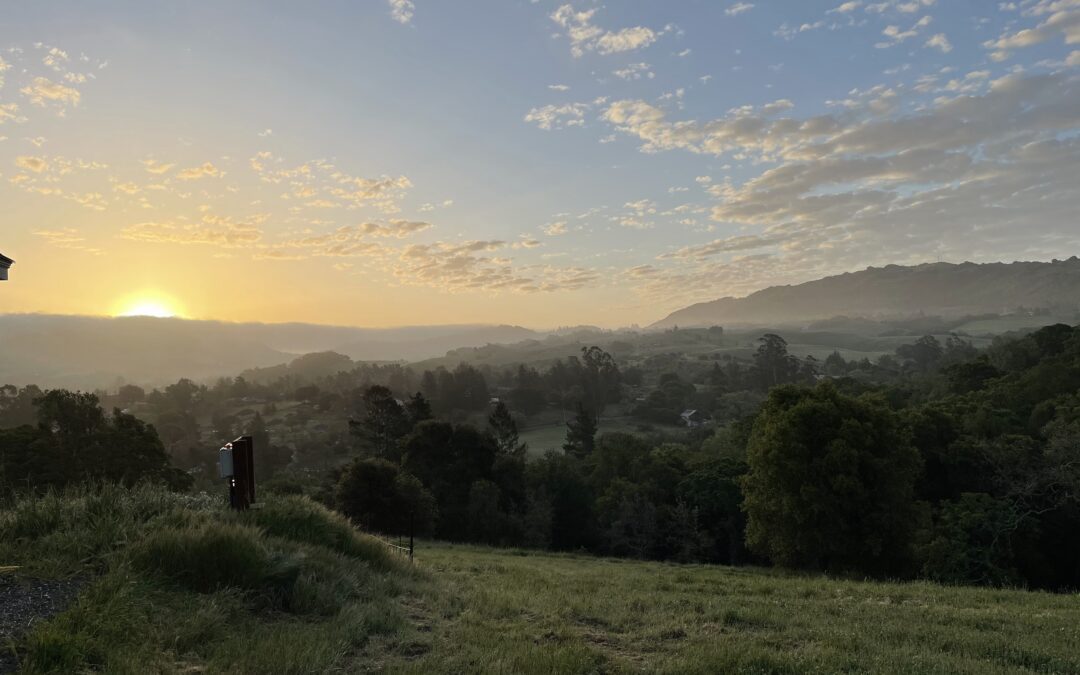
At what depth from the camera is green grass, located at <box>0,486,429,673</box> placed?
615cm

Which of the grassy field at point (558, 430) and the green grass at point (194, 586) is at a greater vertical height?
the green grass at point (194, 586)

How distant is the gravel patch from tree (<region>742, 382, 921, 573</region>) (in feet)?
87.8

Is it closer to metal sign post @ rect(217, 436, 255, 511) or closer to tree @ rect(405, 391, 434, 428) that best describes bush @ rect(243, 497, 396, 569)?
metal sign post @ rect(217, 436, 255, 511)

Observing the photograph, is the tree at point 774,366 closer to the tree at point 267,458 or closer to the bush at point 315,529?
the tree at point 267,458

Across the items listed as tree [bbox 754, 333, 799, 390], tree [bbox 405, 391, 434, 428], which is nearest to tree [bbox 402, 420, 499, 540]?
tree [bbox 405, 391, 434, 428]

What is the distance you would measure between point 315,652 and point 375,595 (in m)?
3.17

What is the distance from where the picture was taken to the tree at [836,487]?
26781 mm

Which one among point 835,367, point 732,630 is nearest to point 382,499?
point 732,630

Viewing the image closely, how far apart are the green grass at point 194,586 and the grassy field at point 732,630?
97 cm

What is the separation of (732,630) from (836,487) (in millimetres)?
21264

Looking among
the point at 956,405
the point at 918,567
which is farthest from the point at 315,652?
the point at 956,405

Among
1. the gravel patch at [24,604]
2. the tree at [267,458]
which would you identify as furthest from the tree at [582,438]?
the gravel patch at [24,604]

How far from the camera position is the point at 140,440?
38.4 metres

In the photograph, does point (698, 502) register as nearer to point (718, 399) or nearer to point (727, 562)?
point (727, 562)
